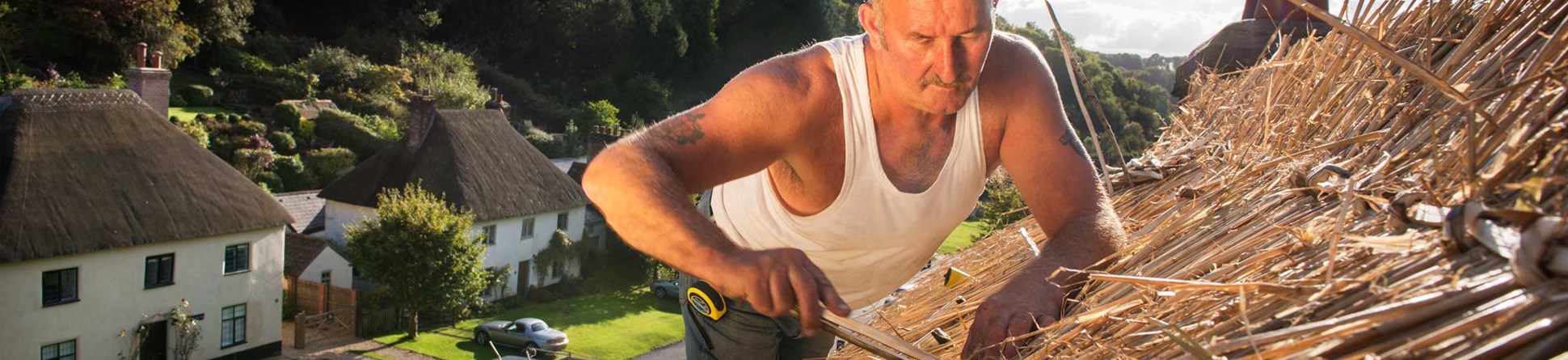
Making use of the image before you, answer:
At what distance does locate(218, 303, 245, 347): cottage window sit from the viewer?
20.7 m

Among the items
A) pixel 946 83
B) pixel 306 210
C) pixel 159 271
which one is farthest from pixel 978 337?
pixel 306 210

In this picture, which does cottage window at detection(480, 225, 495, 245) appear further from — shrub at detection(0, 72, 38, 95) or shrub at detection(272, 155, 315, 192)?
shrub at detection(0, 72, 38, 95)

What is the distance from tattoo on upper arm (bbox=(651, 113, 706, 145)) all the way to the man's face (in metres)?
0.49

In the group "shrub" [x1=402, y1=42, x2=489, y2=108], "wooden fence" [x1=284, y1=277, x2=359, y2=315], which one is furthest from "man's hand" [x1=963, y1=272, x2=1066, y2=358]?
"shrub" [x1=402, y1=42, x2=489, y2=108]

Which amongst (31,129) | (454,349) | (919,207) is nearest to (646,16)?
(454,349)

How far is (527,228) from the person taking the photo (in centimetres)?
2694

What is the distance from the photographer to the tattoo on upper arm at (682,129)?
284 centimetres

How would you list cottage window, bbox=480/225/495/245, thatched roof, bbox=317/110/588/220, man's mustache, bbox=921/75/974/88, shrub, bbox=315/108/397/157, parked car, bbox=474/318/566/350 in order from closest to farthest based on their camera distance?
1. man's mustache, bbox=921/75/974/88
2. parked car, bbox=474/318/566/350
3. thatched roof, bbox=317/110/588/220
4. cottage window, bbox=480/225/495/245
5. shrub, bbox=315/108/397/157

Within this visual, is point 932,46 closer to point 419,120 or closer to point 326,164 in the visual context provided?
point 419,120

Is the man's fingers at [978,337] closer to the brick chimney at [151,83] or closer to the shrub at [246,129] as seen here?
the brick chimney at [151,83]

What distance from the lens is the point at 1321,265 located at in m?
1.79

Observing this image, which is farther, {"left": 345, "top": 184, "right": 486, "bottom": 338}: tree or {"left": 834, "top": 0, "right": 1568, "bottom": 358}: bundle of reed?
{"left": 345, "top": 184, "right": 486, "bottom": 338}: tree

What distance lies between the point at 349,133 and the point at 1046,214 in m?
28.6

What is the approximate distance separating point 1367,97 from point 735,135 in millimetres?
1534
